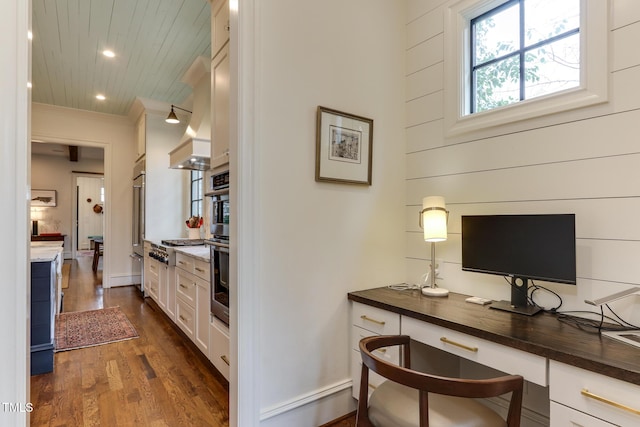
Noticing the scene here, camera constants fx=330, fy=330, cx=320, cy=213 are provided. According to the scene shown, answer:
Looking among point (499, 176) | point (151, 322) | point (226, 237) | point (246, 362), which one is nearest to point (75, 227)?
point (151, 322)

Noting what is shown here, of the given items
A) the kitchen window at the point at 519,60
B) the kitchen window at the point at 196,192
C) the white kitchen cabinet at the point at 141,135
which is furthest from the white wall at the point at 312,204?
the white kitchen cabinet at the point at 141,135

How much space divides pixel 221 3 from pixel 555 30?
215 centimetres

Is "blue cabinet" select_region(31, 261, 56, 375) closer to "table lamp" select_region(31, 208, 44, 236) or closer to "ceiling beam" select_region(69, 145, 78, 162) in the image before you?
"ceiling beam" select_region(69, 145, 78, 162)

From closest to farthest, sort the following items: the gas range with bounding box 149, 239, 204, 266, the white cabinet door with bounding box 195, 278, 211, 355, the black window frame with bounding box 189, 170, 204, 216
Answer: the white cabinet door with bounding box 195, 278, 211, 355 → the gas range with bounding box 149, 239, 204, 266 → the black window frame with bounding box 189, 170, 204, 216

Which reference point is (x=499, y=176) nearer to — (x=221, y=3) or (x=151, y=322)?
(x=221, y=3)

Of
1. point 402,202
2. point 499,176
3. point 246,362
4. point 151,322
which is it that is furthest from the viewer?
point 151,322

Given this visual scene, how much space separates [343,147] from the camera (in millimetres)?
1980

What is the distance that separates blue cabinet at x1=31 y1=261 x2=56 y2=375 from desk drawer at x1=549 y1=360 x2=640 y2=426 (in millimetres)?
3174

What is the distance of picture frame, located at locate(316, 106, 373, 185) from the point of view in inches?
74.2

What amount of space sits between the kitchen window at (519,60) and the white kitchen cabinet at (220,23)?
58.8 inches

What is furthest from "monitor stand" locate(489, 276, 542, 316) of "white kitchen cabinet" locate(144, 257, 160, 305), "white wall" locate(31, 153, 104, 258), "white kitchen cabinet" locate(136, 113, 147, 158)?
"white wall" locate(31, 153, 104, 258)

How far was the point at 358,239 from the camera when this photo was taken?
2066 mm

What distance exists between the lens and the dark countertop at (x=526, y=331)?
1070 mm

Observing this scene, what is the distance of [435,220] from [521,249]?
0.45m
